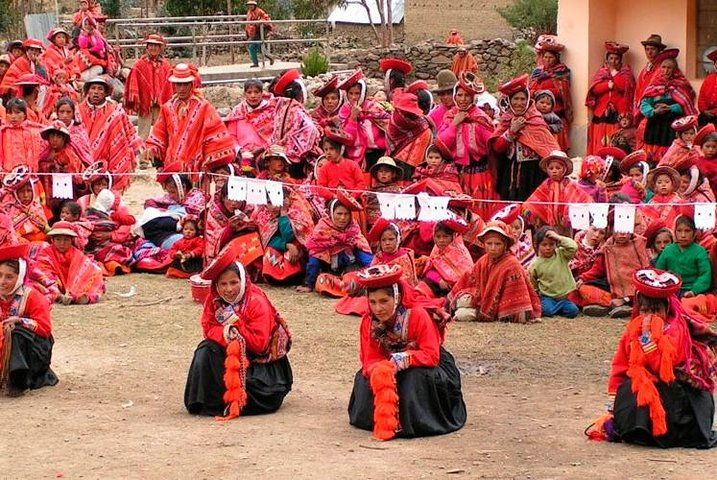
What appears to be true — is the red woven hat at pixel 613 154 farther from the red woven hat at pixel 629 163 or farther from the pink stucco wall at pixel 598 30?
the pink stucco wall at pixel 598 30

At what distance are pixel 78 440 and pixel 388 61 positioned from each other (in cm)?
734

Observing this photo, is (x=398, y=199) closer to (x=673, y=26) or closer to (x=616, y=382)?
(x=616, y=382)

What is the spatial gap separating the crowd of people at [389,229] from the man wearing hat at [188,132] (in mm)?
18

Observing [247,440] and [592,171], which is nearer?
[247,440]

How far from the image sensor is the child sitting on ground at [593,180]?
12.3 meters

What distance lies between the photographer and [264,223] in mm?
13000

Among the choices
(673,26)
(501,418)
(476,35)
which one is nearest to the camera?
(501,418)

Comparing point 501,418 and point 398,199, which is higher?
point 398,199

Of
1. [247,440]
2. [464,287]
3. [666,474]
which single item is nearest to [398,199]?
[464,287]

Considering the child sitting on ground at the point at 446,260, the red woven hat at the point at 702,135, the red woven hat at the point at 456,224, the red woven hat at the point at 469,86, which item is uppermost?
the red woven hat at the point at 469,86

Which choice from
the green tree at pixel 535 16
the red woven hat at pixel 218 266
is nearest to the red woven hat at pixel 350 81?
the red woven hat at pixel 218 266

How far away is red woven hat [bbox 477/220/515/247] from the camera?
11.3 m

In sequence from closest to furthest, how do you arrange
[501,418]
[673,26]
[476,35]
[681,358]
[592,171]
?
[681,358] < [501,418] < [592,171] < [673,26] < [476,35]

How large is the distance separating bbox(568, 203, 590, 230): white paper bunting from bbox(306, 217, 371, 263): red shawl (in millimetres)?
1795
